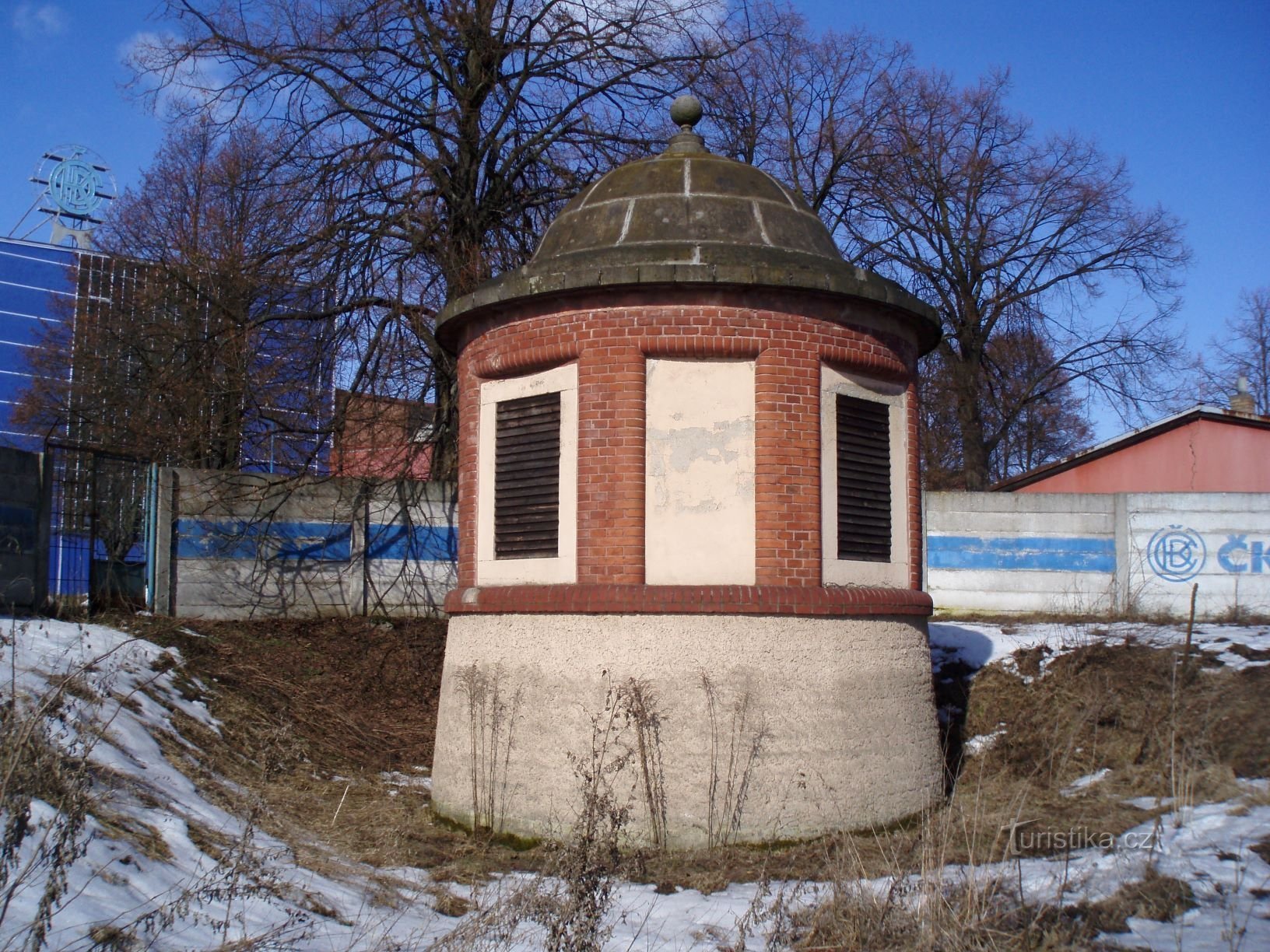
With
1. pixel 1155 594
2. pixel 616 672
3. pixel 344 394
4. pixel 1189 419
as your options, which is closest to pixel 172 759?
pixel 616 672

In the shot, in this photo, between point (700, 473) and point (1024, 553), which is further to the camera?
point (1024, 553)

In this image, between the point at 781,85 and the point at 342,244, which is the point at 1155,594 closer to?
the point at 342,244

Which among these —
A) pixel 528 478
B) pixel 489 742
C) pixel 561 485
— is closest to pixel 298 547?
pixel 528 478

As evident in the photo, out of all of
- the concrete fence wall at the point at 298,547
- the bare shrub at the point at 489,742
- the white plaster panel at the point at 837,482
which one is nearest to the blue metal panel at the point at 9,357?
the concrete fence wall at the point at 298,547

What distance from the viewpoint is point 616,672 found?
25.4 feet

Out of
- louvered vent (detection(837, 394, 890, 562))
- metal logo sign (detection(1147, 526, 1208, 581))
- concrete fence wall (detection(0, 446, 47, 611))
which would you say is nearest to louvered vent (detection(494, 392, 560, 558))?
louvered vent (detection(837, 394, 890, 562))

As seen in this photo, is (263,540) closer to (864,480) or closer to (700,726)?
(700,726)

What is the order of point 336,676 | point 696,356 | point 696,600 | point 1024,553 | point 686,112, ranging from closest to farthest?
1. point 696,600
2. point 696,356
3. point 686,112
4. point 336,676
5. point 1024,553

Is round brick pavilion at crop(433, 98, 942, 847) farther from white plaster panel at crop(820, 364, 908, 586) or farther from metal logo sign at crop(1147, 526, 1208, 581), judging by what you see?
metal logo sign at crop(1147, 526, 1208, 581)

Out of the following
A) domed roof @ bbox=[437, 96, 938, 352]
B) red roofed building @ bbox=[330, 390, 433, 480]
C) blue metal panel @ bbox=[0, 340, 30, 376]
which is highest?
blue metal panel @ bbox=[0, 340, 30, 376]

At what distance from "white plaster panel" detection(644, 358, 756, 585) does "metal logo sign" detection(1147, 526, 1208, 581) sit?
33.6 feet

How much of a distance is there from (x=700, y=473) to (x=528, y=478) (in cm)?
138

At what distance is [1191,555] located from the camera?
1584 centimetres

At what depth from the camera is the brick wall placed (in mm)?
7945
